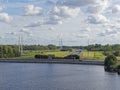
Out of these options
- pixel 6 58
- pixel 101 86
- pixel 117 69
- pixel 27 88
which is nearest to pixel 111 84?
pixel 101 86

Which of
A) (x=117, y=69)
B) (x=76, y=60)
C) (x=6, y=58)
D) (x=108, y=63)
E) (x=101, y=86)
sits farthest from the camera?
(x=6, y=58)

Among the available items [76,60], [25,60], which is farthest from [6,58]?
[76,60]

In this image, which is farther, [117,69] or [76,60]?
[76,60]

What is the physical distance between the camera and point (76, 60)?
172 m

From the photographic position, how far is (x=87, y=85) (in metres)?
73.9

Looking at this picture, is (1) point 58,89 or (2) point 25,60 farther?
(2) point 25,60

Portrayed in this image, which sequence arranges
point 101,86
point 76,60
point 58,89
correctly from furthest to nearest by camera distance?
point 76,60, point 101,86, point 58,89

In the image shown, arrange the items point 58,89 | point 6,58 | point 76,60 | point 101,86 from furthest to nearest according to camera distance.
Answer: point 6,58
point 76,60
point 101,86
point 58,89

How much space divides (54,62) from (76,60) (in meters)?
11.7

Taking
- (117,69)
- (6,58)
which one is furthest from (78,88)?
(6,58)

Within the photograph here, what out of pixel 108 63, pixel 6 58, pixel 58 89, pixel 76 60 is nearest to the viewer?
pixel 58 89

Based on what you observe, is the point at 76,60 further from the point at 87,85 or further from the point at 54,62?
the point at 87,85

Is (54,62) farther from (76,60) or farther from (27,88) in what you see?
(27,88)

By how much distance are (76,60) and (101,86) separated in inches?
3937
